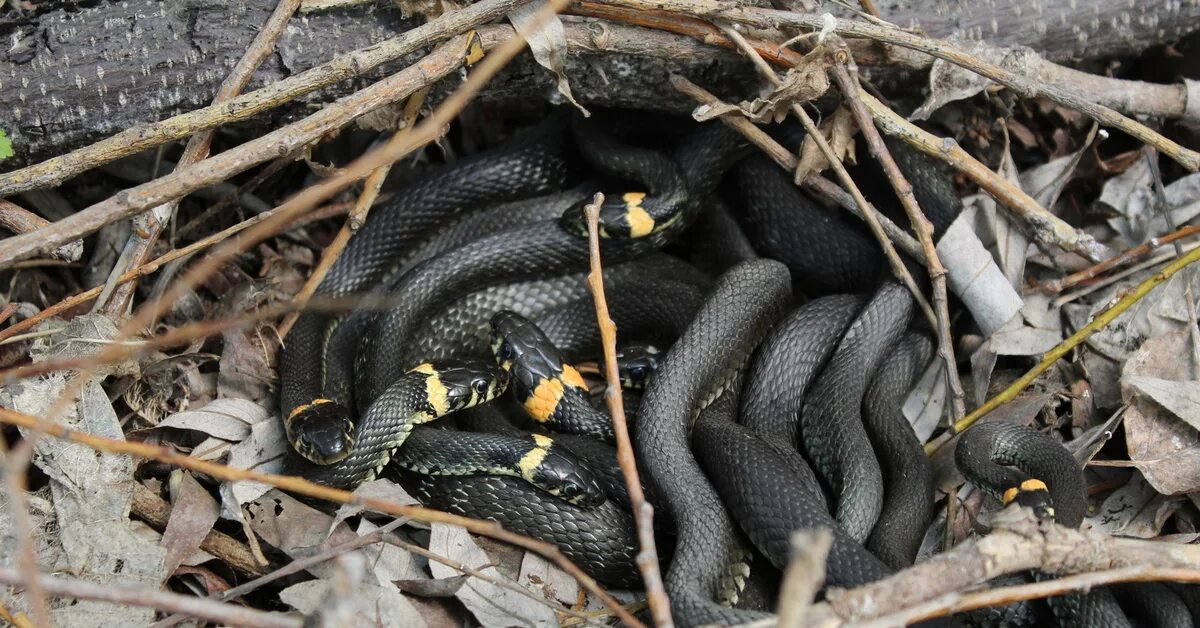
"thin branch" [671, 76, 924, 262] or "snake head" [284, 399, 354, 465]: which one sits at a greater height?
"thin branch" [671, 76, 924, 262]

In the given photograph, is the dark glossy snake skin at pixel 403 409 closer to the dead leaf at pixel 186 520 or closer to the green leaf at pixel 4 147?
the dead leaf at pixel 186 520

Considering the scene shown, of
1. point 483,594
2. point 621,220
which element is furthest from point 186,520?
point 621,220

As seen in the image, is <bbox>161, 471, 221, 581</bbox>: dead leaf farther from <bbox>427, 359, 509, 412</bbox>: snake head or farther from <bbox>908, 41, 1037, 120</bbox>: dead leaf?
<bbox>908, 41, 1037, 120</bbox>: dead leaf

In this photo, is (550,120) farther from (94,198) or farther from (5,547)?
(5,547)

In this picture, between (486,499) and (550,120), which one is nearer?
(486,499)

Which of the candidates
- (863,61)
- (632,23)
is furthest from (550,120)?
(863,61)

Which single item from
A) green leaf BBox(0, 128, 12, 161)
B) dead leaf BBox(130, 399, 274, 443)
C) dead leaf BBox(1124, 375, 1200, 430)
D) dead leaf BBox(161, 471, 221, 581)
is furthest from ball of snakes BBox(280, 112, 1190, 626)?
green leaf BBox(0, 128, 12, 161)

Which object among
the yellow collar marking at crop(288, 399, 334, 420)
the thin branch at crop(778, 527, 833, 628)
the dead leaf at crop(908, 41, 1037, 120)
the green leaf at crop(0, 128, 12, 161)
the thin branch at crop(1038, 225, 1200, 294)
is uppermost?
the dead leaf at crop(908, 41, 1037, 120)
